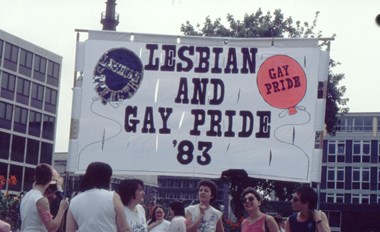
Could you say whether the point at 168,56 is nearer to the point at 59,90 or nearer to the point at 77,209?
the point at 77,209

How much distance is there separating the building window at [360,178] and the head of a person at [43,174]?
255ft

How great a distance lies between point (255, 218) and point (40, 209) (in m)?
2.62

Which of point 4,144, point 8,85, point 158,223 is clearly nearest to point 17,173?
point 4,144

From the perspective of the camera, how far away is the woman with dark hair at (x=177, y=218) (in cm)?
991

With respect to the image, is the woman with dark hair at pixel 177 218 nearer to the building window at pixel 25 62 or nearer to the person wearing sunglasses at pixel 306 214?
the person wearing sunglasses at pixel 306 214

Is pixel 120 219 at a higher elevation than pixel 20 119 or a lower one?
lower

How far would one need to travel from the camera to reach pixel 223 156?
32.9 feet

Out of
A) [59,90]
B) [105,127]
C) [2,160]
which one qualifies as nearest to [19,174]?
[2,160]

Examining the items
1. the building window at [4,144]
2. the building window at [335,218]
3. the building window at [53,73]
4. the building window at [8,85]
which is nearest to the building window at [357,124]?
the building window at [335,218]

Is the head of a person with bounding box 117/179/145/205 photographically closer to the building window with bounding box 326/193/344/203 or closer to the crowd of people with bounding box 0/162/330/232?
the crowd of people with bounding box 0/162/330/232

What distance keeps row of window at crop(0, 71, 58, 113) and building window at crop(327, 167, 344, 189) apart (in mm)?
28730

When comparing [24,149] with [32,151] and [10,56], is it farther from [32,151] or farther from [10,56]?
[10,56]

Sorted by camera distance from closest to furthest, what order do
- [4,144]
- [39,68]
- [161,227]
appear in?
[161,227]
[4,144]
[39,68]

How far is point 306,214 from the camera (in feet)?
27.6
